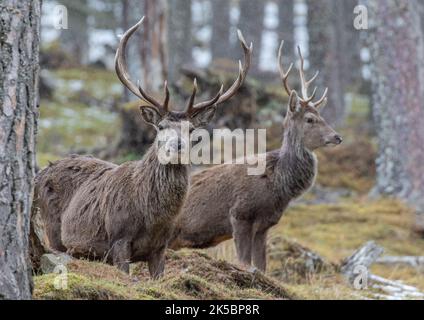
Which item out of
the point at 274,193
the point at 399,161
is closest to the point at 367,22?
the point at 399,161

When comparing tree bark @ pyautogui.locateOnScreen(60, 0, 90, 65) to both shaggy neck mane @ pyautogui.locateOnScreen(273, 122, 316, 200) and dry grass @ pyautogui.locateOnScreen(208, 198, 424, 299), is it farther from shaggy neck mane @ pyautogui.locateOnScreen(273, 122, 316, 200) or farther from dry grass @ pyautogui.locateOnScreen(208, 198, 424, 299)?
shaggy neck mane @ pyautogui.locateOnScreen(273, 122, 316, 200)

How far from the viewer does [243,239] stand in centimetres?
982

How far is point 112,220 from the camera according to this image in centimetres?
793

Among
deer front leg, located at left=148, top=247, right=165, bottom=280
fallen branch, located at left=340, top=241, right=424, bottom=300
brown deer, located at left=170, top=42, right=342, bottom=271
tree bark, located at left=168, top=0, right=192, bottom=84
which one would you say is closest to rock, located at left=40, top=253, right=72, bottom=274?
deer front leg, located at left=148, top=247, right=165, bottom=280

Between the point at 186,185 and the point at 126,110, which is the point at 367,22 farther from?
the point at 186,185

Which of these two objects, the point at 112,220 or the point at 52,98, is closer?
the point at 112,220

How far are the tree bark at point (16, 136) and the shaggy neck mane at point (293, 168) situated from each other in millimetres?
4929

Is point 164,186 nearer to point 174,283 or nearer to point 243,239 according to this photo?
point 174,283

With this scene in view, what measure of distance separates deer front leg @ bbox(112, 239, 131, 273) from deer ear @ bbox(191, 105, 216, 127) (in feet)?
4.42

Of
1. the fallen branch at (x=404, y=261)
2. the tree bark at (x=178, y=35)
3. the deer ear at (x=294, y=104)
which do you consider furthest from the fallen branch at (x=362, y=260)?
the tree bark at (x=178, y=35)

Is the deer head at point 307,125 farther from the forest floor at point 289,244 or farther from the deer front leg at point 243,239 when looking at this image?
the forest floor at point 289,244

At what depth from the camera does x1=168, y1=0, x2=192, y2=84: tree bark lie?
27.5 meters
